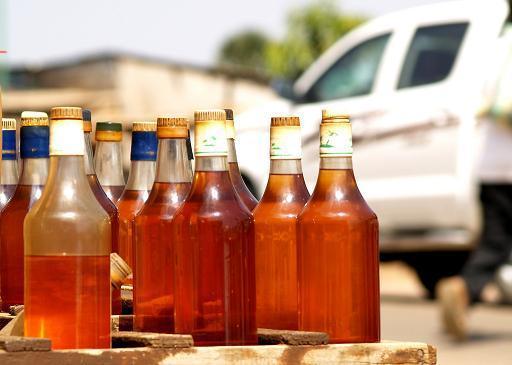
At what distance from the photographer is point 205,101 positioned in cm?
3231

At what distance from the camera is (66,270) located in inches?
97.0

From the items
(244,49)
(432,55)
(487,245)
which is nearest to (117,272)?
(487,245)

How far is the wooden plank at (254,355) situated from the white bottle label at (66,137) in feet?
1.28

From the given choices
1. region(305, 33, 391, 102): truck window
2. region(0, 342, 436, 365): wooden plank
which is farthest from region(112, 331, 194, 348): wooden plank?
region(305, 33, 391, 102): truck window

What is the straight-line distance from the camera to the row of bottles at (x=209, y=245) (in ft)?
8.13

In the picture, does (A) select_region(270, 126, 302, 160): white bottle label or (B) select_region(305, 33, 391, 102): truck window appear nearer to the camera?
(A) select_region(270, 126, 302, 160): white bottle label

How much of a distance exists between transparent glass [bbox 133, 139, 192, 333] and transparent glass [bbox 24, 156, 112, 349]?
21 centimetres

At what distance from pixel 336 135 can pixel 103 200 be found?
0.60m

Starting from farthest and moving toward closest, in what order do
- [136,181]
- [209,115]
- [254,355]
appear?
[136,181] → [209,115] → [254,355]

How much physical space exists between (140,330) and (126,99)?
1097 inches

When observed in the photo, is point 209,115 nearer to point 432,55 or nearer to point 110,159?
point 110,159

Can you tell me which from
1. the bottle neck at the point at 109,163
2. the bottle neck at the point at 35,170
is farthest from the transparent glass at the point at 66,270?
the bottle neck at the point at 109,163

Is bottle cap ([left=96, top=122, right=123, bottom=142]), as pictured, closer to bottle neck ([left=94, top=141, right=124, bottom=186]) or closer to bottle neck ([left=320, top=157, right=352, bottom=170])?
bottle neck ([left=94, top=141, right=124, bottom=186])

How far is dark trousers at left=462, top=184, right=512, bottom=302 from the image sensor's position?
9164 mm
